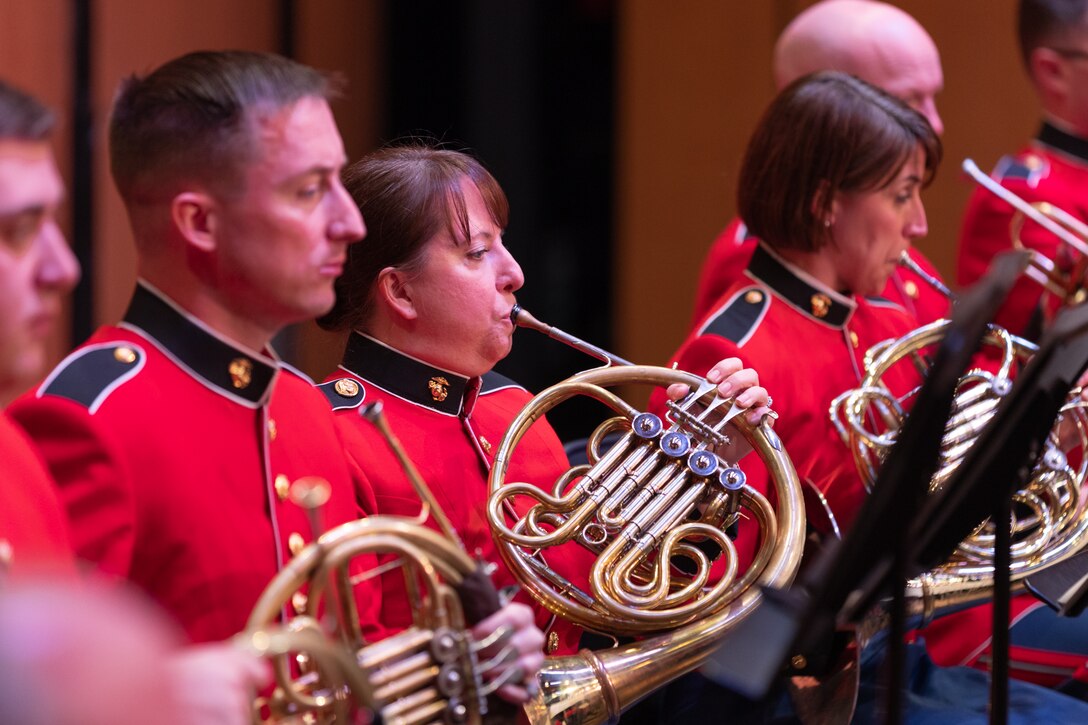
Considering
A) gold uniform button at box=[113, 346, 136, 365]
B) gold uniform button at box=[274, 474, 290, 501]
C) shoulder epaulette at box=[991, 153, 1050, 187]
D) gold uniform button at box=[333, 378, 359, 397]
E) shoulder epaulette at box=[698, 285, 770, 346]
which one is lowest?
shoulder epaulette at box=[698, 285, 770, 346]

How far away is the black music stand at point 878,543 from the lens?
1274 millimetres

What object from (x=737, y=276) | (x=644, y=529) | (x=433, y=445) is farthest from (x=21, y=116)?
(x=737, y=276)

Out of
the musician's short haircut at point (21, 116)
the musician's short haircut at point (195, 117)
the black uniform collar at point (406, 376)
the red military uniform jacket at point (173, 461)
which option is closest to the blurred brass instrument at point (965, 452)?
the black uniform collar at point (406, 376)

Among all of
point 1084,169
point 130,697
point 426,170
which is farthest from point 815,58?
point 130,697

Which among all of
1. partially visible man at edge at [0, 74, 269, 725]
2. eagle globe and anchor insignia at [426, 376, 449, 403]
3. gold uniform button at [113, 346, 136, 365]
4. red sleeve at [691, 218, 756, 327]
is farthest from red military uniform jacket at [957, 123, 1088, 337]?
partially visible man at edge at [0, 74, 269, 725]

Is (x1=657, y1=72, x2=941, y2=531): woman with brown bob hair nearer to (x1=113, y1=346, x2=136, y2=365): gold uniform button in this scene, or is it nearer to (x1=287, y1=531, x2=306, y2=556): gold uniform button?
(x1=287, y1=531, x2=306, y2=556): gold uniform button

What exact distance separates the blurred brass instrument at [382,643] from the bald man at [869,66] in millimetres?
1538

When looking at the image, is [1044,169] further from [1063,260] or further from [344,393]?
[344,393]

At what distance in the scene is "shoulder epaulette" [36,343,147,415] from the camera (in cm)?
148

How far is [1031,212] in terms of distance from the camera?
2.79 meters

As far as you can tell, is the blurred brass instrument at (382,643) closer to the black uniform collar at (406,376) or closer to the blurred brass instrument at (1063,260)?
the black uniform collar at (406,376)

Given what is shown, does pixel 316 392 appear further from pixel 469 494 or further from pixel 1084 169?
pixel 1084 169

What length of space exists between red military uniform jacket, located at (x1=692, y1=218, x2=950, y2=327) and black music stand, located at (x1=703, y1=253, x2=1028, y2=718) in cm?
147

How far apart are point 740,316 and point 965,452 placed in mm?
478
